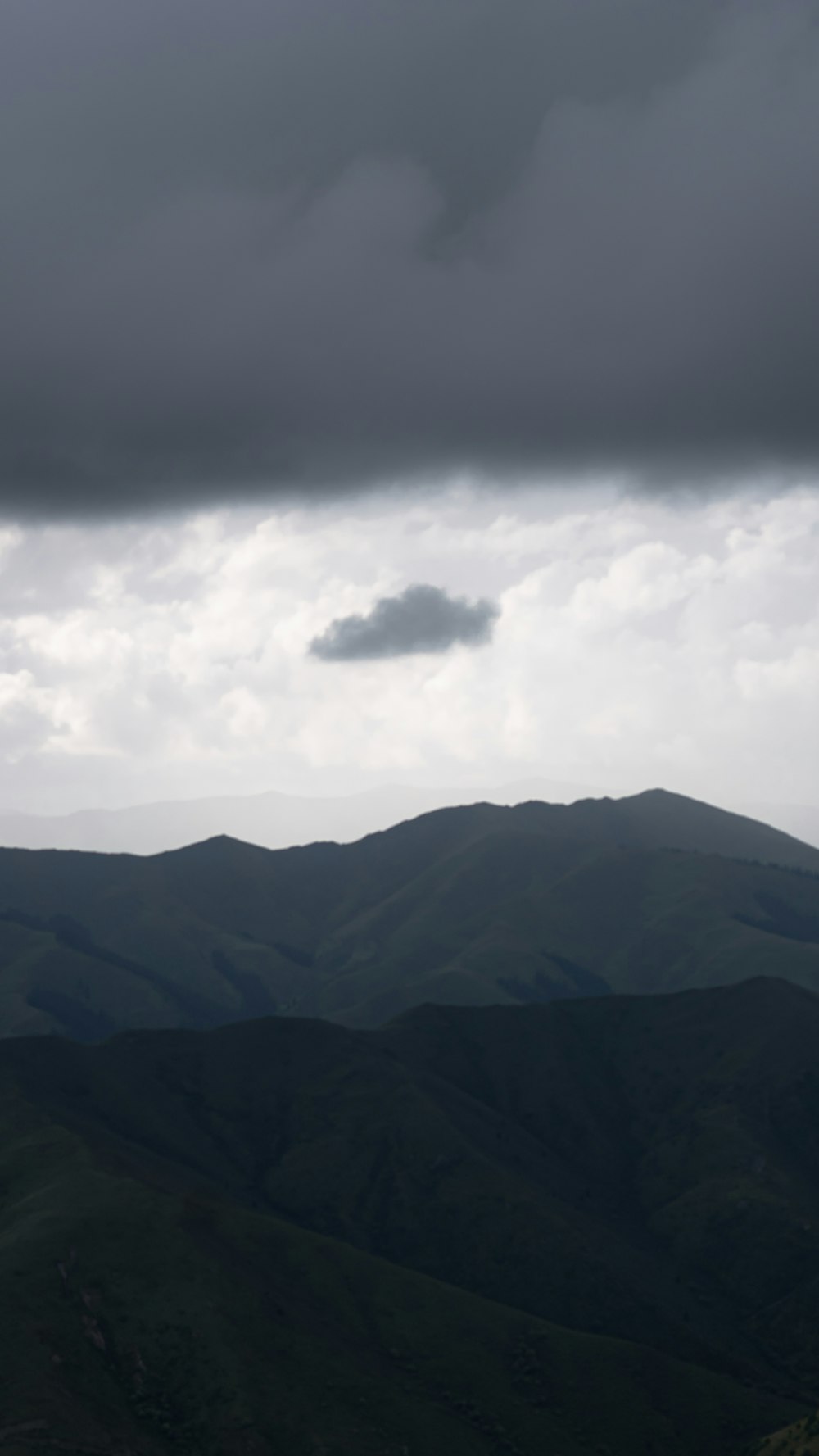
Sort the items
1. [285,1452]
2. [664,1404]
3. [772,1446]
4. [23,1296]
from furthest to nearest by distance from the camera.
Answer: [664,1404], [23,1296], [285,1452], [772,1446]

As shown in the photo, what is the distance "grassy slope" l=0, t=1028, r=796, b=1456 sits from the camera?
161000 mm

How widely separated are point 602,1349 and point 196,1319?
59.7 metres

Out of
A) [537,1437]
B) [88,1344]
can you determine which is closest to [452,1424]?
[537,1437]

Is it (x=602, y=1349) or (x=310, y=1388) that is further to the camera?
(x=602, y=1349)

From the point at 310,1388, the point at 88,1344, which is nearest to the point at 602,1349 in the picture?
the point at 310,1388

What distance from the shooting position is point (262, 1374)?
17388cm

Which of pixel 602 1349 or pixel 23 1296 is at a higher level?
pixel 23 1296

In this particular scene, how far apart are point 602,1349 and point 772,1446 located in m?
59.9

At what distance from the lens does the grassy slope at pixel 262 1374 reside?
16100 cm

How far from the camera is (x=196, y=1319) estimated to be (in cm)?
17925

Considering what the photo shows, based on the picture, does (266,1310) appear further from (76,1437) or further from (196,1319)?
(76,1437)

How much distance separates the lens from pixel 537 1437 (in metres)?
177

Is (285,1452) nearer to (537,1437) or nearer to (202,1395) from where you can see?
(202,1395)

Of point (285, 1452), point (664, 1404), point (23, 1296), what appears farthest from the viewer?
point (664, 1404)
